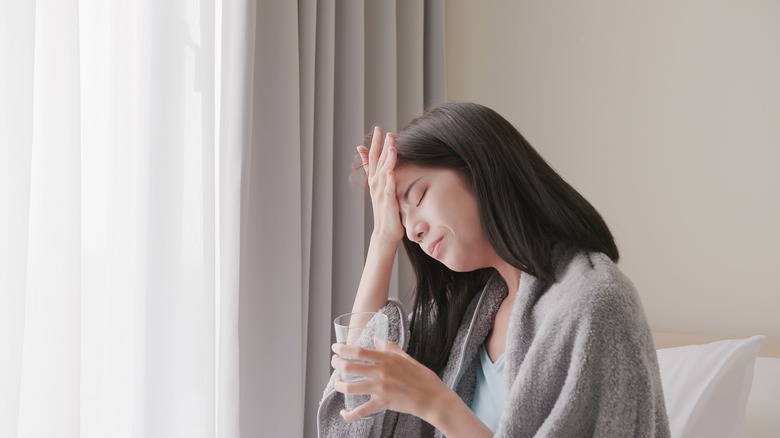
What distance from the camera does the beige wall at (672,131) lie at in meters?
1.93

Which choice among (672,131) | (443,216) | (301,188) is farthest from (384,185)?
(672,131)

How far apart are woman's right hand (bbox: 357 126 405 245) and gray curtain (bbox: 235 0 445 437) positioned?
0.34 m

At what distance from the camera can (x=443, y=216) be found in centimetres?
115

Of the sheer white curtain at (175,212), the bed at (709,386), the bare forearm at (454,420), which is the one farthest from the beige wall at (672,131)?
the bare forearm at (454,420)

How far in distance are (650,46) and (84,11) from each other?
61.9 inches

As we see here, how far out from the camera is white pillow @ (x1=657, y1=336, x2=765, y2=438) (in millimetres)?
1447

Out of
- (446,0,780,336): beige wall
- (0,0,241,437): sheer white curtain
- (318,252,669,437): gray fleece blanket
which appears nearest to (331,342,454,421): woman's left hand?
(318,252,669,437): gray fleece blanket

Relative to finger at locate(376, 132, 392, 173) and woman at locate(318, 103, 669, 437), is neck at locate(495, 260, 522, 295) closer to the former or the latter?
woman at locate(318, 103, 669, 437)

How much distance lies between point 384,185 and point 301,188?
20.2 inches

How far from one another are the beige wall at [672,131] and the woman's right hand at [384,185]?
1049 millimetres

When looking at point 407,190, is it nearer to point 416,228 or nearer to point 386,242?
point 416,228

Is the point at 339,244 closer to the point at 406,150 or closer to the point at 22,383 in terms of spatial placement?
the point at 406,150

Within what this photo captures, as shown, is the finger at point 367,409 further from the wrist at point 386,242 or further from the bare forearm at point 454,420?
the wrist at point 386,242

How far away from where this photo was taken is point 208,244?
1.48 meters
